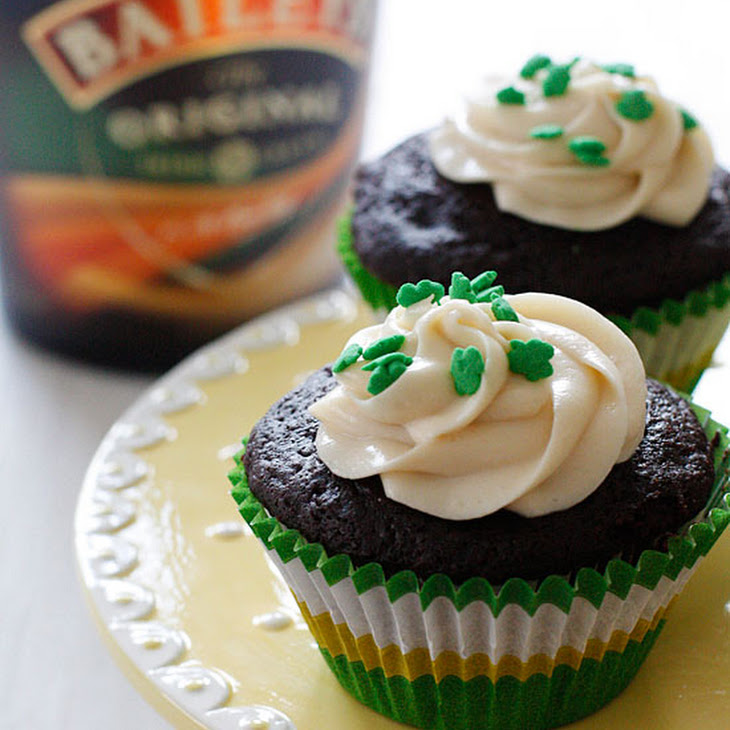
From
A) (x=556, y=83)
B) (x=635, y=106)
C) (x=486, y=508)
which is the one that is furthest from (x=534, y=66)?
(x=486, y=508)

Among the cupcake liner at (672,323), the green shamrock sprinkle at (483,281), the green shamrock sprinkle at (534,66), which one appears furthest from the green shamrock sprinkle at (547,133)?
the green shamrock sprinkle at (483,281)

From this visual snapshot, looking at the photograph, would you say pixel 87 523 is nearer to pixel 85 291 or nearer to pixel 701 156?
pixel 85 291

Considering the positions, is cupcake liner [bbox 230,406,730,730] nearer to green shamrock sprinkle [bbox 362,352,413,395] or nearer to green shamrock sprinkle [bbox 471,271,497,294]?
green shamrock sprinkle [bbox 362,352,413,395]

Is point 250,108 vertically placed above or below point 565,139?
below

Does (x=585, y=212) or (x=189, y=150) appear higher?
(x=585, y=212)

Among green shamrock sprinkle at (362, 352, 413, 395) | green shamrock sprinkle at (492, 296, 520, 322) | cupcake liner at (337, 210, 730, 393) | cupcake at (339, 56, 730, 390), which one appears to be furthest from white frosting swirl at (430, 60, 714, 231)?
green shamrock sprinkle at (362, 352, 413, 395)

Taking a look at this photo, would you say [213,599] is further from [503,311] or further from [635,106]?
[635,106]

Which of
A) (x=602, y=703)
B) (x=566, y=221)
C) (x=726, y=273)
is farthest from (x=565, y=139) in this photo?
(x=602, y=703)
